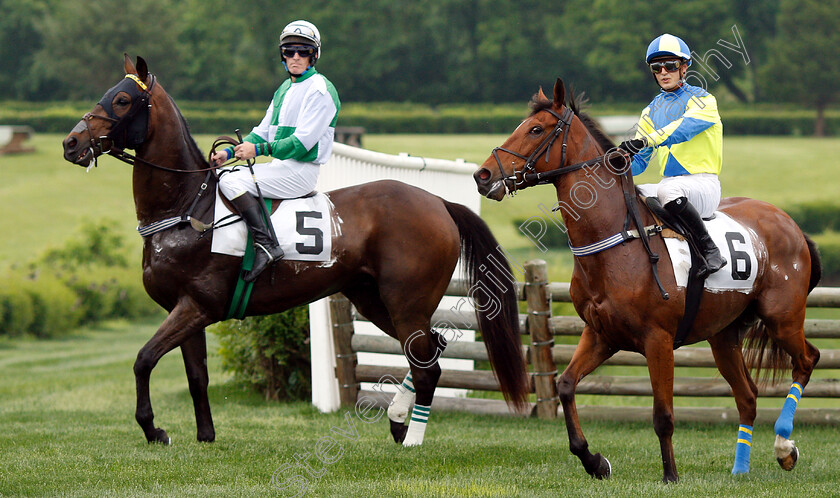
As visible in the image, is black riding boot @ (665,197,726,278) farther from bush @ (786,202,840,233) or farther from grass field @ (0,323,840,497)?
bush @ (786,202,840,233)

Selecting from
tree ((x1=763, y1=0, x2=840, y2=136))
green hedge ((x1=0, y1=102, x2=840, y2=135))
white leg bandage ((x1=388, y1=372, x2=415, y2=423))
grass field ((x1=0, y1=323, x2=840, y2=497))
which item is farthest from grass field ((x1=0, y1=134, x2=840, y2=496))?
tree ((x1=763, y1=0, x2=840, y2=136))

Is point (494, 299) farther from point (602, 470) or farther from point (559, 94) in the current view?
point (559, 94)

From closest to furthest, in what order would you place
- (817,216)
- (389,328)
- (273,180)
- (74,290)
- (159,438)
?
(273,180)
(159,438)
(389,328)
(74,290)
(817,216)

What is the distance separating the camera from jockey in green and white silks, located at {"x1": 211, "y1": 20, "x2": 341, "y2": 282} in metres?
5.55

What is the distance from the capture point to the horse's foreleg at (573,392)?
5012 millimetres

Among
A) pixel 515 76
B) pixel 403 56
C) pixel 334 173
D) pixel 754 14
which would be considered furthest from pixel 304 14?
pixel 334 173

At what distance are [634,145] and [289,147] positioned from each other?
2.06m

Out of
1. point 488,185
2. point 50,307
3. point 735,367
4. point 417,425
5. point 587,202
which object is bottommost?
point 50,307

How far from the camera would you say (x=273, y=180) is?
566cm

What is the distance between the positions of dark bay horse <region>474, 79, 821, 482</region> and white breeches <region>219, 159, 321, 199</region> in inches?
55.5

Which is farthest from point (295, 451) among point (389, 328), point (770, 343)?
point (770, 343)

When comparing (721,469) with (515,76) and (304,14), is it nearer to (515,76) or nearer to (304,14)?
(515,76)

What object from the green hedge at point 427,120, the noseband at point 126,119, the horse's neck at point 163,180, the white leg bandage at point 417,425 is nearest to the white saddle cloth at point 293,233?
the horse's neck at point 163,180

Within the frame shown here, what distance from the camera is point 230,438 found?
6.32 metres
